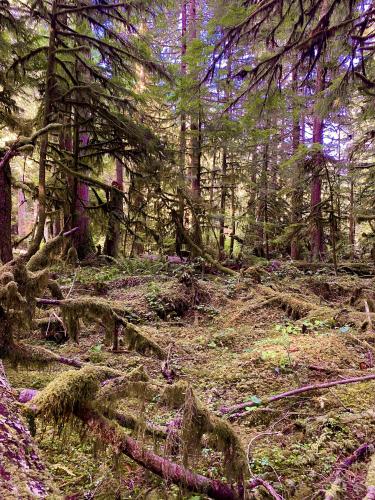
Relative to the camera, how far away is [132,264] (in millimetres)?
10578

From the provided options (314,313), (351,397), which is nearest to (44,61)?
(314,313)

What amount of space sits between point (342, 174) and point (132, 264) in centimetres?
728

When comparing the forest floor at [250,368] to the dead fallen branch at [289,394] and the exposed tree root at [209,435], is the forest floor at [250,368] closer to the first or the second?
the dead fallen branch at [289,394]

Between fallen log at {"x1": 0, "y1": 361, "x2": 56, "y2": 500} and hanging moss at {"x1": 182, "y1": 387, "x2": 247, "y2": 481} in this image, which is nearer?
fallen log at {"x1": 0, "y1": 361, "x2": 56, "y2": 500}

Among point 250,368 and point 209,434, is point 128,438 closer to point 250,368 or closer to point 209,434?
point 209,434

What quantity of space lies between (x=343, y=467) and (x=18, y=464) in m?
2.33

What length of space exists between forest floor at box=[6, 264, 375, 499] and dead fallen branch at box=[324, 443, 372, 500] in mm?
51

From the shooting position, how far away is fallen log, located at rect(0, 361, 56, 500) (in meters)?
1.48

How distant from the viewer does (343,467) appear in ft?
9.05

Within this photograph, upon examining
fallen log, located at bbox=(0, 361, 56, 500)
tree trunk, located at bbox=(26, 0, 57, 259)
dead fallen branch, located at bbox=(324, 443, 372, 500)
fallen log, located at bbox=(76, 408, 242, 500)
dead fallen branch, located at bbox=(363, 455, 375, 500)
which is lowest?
dead fallen branch, located at bbox=(324, 443, 372, 500)

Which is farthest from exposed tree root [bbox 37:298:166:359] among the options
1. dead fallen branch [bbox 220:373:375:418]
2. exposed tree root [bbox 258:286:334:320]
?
exposed tree root [bbox 258:286:334:320]

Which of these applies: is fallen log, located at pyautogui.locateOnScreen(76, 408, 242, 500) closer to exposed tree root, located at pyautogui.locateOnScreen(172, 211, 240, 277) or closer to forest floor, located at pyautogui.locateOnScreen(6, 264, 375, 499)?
forest floor, located at pyautogui.locateOnScreen(6, 264, 375, 499)

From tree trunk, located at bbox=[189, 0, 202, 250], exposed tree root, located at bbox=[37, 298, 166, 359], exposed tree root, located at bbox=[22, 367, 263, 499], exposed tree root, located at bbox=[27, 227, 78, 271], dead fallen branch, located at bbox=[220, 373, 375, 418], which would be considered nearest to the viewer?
exposed tree root, located at bbox=[22, 367, 263, 499]

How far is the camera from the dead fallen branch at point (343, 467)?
2.34m
